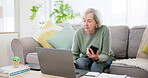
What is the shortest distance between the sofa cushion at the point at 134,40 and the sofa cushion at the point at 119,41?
66mm

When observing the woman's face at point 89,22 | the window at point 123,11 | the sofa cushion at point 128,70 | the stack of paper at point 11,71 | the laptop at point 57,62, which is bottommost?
the sofa cushion at point 128,70

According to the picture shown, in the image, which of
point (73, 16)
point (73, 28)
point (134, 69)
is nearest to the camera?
point (134, 69)

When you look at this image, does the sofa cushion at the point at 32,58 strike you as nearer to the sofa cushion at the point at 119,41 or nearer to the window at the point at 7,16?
the sofa cushion at the point at 119,41

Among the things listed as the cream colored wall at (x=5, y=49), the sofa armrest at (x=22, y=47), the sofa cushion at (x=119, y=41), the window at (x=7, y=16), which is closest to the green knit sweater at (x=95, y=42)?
the sofa cushion at (x=119, y=41)

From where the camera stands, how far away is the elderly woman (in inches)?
87.7

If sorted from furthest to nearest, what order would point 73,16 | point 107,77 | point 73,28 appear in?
1. point 73,16
2. point 73,28
3. point 107,77

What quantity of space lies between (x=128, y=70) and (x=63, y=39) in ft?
3.58

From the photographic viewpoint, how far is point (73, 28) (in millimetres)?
3180

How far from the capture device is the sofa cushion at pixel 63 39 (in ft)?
9.41

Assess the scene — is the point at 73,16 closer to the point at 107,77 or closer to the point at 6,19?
the point at 6,19

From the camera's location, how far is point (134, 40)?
8.99ft

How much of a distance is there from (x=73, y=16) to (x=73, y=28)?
0.90m

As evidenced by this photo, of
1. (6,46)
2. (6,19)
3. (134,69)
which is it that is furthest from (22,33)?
(134,69)

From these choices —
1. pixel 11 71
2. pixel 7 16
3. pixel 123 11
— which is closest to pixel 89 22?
pixel 11 71
